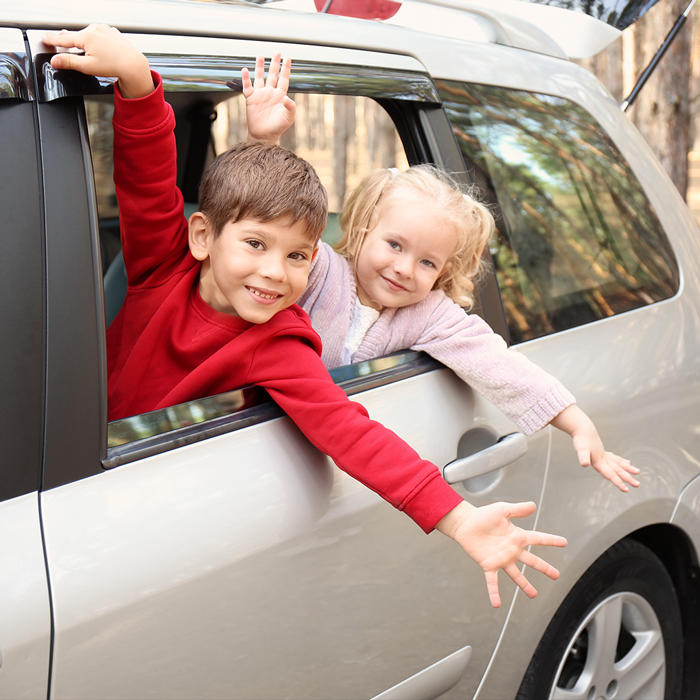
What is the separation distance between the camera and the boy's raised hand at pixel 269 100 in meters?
1.73

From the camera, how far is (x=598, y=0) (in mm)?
2928

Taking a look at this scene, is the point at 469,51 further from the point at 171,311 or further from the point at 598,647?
the point at 598,647

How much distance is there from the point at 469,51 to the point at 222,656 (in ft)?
4.81

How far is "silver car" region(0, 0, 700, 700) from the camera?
1.32m

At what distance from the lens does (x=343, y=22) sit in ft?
6.53

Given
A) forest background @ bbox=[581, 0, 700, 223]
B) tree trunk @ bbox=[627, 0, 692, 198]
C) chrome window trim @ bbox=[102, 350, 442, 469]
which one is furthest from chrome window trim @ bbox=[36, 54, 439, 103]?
tree trunk @ bbox=[627, 0, 692, 198]

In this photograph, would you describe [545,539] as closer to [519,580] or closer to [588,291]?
[519,580]

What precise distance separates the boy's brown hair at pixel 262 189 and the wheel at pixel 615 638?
1.12 metres

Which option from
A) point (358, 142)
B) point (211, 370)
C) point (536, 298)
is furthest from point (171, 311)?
point (358, 142)

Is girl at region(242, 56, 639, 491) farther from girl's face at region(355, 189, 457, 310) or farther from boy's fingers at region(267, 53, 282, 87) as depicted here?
boy's fingers at region(267, 53, 282, 87)

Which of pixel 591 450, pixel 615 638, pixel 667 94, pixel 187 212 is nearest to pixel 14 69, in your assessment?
pixel 591 450

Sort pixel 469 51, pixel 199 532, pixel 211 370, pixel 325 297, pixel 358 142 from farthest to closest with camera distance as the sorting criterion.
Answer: pixel 358 142 < pixel 469 51 < pixel 325 297 < pixel 211 370 < pixel 199 532

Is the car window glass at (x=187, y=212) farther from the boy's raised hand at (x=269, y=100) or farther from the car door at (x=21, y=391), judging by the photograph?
the boy's raised hand at (x=269, y=100)

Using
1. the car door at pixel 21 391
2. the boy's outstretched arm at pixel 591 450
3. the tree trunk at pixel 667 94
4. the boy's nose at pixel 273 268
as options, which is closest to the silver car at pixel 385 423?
the car door at pixel 21 391
